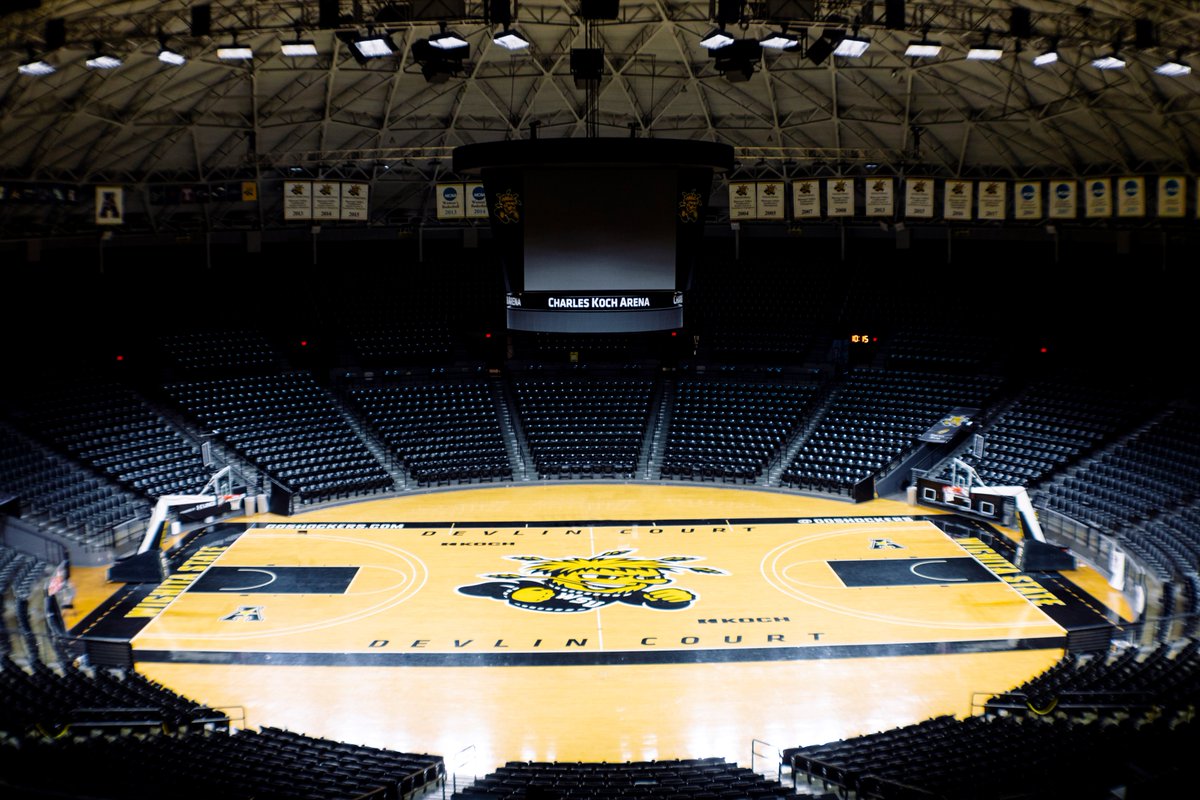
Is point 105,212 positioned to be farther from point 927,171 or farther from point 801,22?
point 927,171

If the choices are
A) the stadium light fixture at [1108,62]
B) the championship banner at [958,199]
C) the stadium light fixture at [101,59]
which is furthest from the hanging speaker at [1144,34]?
the stadium light fixture at [101,59]

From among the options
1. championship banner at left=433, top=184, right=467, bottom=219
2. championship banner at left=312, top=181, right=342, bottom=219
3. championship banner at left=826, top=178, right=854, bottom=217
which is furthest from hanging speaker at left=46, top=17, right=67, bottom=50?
championship banner at left=826, top=178, right=854, bottom=217

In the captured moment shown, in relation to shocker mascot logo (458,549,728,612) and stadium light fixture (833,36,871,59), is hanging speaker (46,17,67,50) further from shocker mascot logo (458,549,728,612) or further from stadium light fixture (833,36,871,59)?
stadium light fixture (833,36,871,59)

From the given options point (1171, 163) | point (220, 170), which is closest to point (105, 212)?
point (220, 170)

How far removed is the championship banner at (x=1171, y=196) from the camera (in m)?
31.0

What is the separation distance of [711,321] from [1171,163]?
63.7ft

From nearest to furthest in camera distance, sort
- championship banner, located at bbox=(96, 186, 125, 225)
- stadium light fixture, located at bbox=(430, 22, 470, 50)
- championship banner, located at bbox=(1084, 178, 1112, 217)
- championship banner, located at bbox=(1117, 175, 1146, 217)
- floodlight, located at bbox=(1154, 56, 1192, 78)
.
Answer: stadium light fixture, located at bbox=(430, 22, 470, 50) → floodlight, located at bbox=(1154, 56, 1192, 78) → championship banner, located at bbox=(1117, 175, 1146, 217) → championship banner, located at bbox=(1084, 178, 1112, 217) → championship banner, located at bbox=(96, 186, 125, 225)

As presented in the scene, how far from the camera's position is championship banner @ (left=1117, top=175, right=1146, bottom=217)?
31.7m

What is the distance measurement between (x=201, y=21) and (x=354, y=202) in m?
12.4

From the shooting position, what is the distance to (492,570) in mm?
30828

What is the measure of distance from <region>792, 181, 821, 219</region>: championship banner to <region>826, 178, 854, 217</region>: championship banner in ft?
1.29

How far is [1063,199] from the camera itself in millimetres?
33719

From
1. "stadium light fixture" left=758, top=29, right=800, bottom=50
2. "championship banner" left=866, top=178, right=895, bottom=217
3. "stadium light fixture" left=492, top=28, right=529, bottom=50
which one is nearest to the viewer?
"stadium light fixture" left=492, top=28, right=529, bottom=50

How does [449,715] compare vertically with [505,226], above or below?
below
